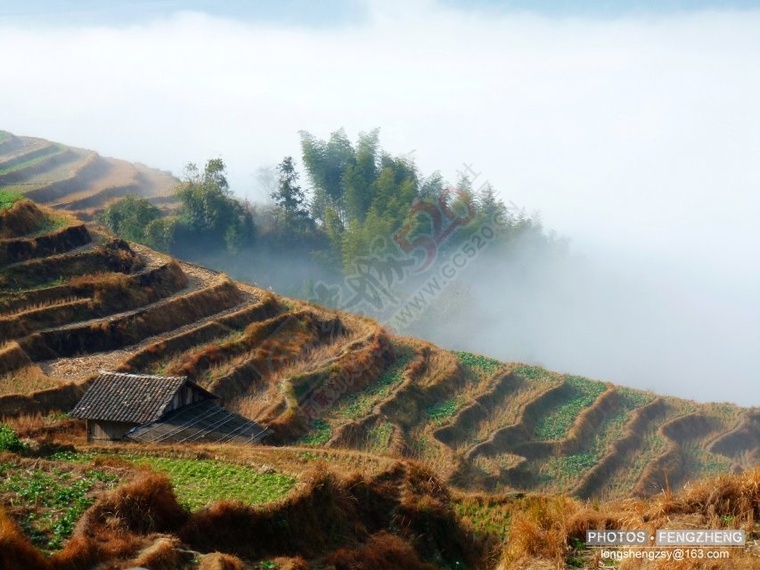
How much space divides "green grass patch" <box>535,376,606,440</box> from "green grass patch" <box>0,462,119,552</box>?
704 inches

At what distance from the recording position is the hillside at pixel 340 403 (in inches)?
673

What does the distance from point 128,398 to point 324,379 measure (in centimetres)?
818

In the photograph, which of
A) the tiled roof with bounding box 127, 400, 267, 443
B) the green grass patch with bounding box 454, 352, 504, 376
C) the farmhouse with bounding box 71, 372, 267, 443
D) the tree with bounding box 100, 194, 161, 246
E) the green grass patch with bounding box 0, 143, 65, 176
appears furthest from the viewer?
the green grass patch with bounding box 0, 143, 65, 176

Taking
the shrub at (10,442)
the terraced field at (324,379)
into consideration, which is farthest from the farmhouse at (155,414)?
the shrub at (10,442)

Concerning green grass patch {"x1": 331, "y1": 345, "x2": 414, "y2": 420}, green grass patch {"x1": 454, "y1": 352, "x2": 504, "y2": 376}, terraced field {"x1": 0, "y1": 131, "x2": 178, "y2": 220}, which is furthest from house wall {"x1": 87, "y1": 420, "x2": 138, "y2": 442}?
terraced field {"x1": 0, "y1": 131, "x2": 178, "y2": 220}

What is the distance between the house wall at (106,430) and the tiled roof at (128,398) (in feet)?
0.66

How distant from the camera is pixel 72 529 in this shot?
12047mm

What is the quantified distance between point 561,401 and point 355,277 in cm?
2202

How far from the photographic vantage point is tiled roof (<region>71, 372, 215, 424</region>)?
20391 mm

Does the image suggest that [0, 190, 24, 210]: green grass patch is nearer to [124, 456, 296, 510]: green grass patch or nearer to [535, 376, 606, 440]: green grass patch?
[124, 456, 296, 510]: green grass patch

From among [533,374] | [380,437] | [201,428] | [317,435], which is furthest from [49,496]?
[533,374]

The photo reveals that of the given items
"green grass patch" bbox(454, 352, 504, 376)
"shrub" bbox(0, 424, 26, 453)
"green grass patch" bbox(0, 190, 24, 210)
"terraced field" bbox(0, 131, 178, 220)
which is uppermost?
"terraced field" bbox(0, 131, 178, 220)

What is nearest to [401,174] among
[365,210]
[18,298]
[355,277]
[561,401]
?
[365,210]

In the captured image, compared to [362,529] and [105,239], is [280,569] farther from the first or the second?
[105,239]
